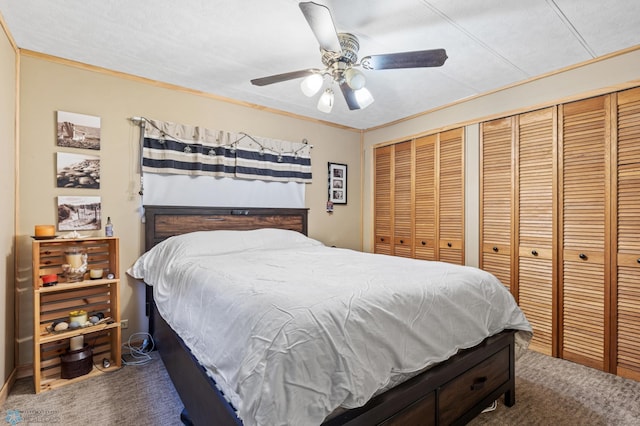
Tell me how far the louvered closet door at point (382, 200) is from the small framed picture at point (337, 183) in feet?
1.52

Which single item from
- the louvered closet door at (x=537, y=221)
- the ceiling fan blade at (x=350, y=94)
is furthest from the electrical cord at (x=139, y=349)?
the louvered closet door at (x=537, y=221)

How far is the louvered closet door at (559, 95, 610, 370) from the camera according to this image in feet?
8.32

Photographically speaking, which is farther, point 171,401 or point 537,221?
point 537,221

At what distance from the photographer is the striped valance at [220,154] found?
2.97 meters

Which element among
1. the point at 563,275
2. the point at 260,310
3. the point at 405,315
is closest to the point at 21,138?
the point at 260,310

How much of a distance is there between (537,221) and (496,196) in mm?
449

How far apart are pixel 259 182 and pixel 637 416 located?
11.9 feet

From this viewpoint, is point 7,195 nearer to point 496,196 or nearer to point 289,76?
point 289,76

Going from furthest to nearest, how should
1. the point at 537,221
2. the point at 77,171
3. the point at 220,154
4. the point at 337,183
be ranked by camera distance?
the point at 337,183
the point at 220,154
the point at 537,221
the point at 77,171

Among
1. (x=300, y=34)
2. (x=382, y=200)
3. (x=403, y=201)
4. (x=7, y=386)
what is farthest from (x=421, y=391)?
(x=382, y=200)

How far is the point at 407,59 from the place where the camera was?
1.92 meters

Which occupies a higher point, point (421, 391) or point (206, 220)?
point (206, 220)

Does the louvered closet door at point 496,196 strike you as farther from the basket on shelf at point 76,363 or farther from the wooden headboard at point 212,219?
the basket on shelf at point 76,363

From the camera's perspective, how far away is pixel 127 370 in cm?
250
